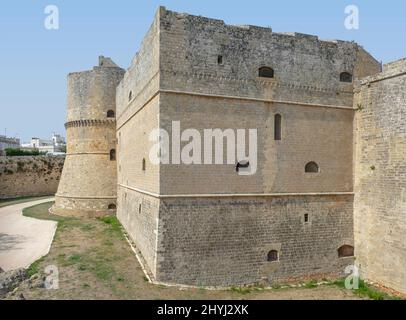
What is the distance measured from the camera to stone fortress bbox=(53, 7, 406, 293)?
467 inches

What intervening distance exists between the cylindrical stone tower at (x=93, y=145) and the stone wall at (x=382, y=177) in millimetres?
14453

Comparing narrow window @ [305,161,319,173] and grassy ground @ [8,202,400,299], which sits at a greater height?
narrow window @ [305,161,319,173]

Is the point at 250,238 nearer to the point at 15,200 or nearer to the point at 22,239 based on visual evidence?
the point at 22,239

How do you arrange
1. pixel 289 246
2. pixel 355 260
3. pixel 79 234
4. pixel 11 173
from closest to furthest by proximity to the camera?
pixel 289 246 < pixel 355 260 < pixel 79 234 < pixel 11 173

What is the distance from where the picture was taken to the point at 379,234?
13.0m

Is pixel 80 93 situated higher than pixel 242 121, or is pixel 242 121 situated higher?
pixel 80 93

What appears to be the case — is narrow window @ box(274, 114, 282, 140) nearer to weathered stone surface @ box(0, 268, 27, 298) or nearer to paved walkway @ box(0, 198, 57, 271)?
weathered stone surface @ box(0, 268, 27, 298)

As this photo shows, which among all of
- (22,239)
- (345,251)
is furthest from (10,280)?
(345,251)

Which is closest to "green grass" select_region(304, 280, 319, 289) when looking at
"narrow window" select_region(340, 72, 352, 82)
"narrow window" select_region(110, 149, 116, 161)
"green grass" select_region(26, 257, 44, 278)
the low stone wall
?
"narrow window" select_region(340, 72, 352, 82)

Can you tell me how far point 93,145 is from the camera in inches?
909

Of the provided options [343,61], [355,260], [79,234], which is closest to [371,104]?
[343,61]

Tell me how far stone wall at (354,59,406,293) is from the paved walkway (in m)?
12.4

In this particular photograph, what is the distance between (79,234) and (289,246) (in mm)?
10037

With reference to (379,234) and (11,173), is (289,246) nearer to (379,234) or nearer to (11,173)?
(379,234)
